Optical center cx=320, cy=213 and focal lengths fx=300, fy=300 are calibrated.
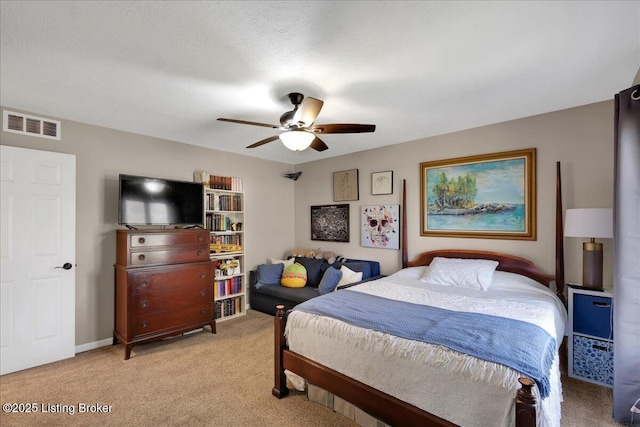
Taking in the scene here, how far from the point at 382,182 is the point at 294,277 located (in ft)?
6.28

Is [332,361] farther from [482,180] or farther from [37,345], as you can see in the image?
[37,345]

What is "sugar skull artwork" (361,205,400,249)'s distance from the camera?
427cm

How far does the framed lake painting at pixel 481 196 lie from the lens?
3260 mm

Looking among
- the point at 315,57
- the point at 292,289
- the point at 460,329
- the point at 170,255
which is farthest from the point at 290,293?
the point at 315,57

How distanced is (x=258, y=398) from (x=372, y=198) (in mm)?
3038

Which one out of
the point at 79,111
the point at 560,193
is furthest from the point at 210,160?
the point at 560,193

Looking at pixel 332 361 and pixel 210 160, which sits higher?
pixel 210 160

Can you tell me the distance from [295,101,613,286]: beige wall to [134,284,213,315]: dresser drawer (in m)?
2.36

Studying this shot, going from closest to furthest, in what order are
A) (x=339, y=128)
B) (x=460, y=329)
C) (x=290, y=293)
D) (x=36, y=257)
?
(x=460, y=329)
(x=339, y=128)
(x=36, y=257)
(x=290, y=293)

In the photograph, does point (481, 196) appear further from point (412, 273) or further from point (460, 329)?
point (460, 329)

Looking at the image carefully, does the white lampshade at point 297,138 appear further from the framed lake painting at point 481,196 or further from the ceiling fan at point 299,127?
the framed lake painting at point 481,196

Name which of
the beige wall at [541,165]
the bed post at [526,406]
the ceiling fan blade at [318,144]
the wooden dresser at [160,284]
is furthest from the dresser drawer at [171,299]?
the bed post at [526,406]

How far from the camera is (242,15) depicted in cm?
165

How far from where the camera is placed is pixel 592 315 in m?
2.59
